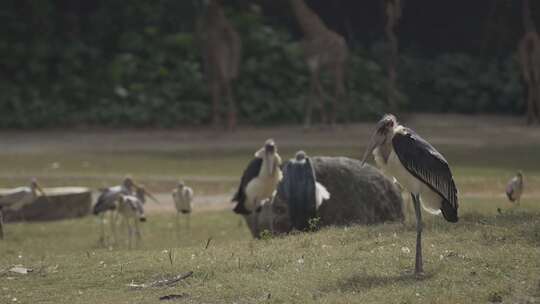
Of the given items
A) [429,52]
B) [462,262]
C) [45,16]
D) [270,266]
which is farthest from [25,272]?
[45,16]

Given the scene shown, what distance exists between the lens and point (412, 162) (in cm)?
809

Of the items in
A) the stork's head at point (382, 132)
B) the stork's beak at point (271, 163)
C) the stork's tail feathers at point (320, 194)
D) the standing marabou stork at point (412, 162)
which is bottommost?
the stork's tail feathers at point (320, 194)

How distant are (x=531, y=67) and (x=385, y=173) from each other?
71.8 feet

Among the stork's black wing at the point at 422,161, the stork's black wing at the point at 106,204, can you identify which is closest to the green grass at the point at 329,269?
the stork's black wing at the point at 422,161

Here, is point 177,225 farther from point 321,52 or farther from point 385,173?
point 321,52

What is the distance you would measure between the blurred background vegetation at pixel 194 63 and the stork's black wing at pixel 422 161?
20.2 meters

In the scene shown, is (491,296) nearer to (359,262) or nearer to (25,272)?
(359,262)

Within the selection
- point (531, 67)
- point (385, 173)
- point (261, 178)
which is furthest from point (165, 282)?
point (531, 67)

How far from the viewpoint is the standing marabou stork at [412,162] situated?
8.09 m

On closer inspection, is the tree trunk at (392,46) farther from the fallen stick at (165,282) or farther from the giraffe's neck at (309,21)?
the fallen stick at (165,282)

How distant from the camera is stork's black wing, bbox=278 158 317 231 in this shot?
11.6 m

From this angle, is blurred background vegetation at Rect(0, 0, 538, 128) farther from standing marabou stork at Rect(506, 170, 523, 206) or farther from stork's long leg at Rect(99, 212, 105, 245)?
standing marabou stork at Rect(506, 170, 523, 206)

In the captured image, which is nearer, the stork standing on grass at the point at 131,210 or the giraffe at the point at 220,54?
the stork standing on grass at the point at 131,210

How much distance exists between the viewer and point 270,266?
28.4ft
